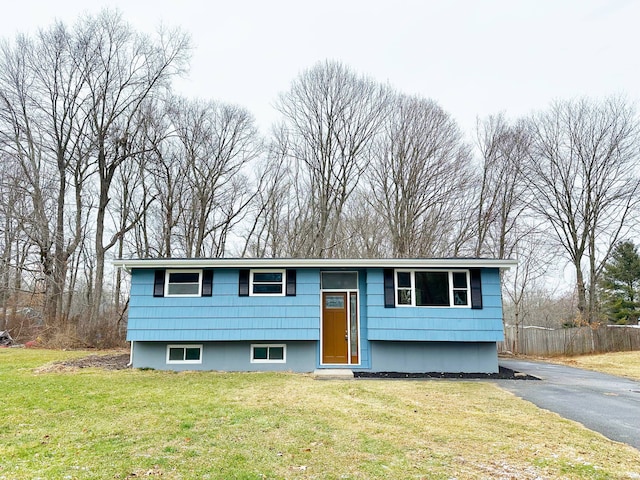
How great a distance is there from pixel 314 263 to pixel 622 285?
22.8 meters

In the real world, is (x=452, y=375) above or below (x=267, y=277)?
below

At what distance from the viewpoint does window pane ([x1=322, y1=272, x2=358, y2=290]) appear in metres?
12.1

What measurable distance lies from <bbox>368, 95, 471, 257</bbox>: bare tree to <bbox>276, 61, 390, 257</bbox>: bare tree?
1.00 m

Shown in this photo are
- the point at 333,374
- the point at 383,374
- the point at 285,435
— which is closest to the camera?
the point at 285,435

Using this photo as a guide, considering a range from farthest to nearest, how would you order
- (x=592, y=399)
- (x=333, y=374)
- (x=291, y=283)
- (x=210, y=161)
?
1. (x=210, y=161)
2. (x=291, y=283)
3. (x=333, y=374)
4. (x=592, y=399)

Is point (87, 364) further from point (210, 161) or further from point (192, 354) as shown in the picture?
point (210, 161)

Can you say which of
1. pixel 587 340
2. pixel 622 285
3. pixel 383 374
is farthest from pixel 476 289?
pixel 622 285

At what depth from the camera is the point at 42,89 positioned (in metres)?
19.8

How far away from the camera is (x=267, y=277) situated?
11.9 m

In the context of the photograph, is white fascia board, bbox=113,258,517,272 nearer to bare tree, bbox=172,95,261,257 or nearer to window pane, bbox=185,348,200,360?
window pane, bbox=185,348,200,360

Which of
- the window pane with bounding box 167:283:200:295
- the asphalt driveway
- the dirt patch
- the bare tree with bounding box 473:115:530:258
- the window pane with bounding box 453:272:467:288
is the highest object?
the bare tree with bounding box 473:115:530:258

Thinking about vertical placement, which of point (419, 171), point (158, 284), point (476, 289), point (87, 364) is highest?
point (419, 171)

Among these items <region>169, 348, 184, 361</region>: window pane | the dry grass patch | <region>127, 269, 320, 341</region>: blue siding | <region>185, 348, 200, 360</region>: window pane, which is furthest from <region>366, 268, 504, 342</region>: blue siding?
<region>169, 348, 184, 361</region>: window pane

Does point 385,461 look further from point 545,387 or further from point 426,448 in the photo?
point 545,387
